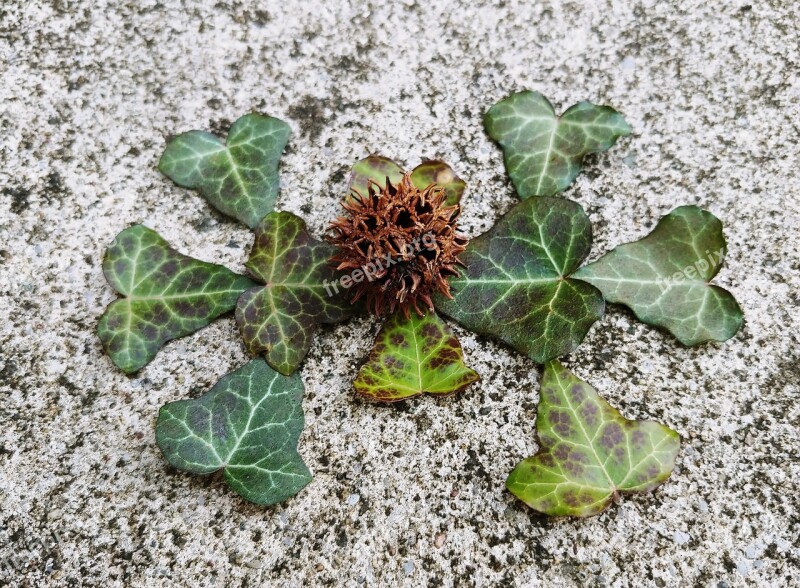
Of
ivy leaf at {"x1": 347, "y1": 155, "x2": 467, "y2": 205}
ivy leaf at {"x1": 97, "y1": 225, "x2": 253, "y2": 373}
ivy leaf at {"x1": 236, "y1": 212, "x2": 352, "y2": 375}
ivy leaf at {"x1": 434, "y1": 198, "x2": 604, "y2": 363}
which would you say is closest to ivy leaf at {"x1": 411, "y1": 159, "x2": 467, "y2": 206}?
ivy leaf at {"x1": 347, "y1": 155, "x2": 467, "y2": 205}

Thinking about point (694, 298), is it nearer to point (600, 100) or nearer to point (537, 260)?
point (537, 260)

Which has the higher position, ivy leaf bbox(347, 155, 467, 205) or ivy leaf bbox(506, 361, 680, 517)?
ivy leaf bbox(347, 155, 467, 205)

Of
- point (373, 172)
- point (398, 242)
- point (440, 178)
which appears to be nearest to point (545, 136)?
point (440, 178)

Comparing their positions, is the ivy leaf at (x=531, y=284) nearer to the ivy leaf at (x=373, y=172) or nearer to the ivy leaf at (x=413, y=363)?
the ivy leaf at (x=413, y=363)

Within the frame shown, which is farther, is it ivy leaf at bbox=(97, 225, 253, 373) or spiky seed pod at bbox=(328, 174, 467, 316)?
ivy leaf at bbox=(97, 225, 253, 373)

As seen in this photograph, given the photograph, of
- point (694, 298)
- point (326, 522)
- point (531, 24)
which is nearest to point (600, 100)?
point (531, 24)

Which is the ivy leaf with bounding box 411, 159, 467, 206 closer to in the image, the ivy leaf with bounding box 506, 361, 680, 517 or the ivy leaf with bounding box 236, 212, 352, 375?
the ivy leaf with bounding box 236, 212, 352, 375

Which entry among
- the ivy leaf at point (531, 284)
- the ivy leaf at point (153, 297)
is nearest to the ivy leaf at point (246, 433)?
the ivy leaf at point (153, 297)
